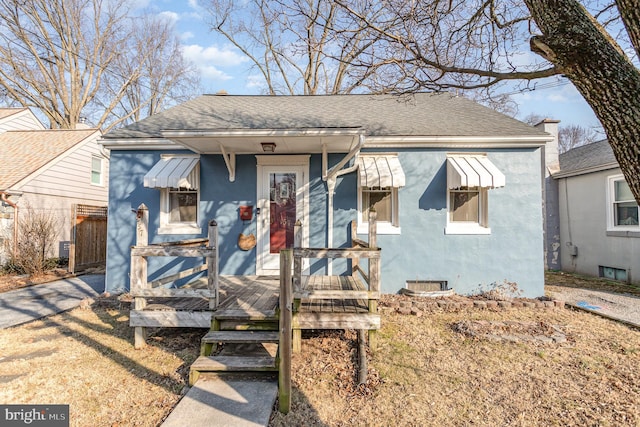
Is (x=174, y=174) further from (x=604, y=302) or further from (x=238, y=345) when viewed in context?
(x=604, y=302)

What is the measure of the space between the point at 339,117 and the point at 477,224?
3992mm

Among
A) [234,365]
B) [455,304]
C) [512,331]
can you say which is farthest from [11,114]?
[512,331]

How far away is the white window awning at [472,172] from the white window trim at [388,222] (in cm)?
112

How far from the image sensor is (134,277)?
413 centimetres

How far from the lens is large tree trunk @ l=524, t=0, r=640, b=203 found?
1.84 meters

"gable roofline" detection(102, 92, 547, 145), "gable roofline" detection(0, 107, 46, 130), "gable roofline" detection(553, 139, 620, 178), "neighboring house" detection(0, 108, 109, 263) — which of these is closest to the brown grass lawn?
"gable roofline" detection(102, 92, 547, 145)

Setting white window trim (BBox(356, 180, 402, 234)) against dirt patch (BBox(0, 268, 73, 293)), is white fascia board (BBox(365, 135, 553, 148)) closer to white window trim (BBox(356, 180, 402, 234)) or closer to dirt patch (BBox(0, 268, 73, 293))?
white window trim (BBox(356, 180, 402, 234))

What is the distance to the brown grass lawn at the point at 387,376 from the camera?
9.41 ft

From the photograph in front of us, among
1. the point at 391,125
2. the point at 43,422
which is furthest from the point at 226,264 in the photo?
the point at 391,125

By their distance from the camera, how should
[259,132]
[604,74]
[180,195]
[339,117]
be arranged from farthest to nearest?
1. [339,117]
2. [180,195]
3. [259,132]
4. [604,74]

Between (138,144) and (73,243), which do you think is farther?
(73,243)

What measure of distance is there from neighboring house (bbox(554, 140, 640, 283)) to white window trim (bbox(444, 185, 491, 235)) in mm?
4425

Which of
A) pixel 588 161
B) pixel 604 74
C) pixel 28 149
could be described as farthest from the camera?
pixel 28 149

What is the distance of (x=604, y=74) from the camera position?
191cm
